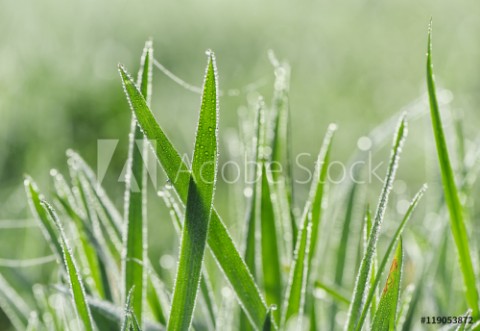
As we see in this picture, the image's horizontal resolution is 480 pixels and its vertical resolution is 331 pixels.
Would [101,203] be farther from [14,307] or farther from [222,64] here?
[222,64]

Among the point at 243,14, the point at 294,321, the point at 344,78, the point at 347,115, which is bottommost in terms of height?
the point at 294,321

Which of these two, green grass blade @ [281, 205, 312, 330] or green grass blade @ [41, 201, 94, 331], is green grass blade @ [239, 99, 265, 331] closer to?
green grass blade @ [281, 205, 312, 330]

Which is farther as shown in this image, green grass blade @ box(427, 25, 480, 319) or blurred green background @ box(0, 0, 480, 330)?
blurred green background @ box(0, 0, 480, 330)

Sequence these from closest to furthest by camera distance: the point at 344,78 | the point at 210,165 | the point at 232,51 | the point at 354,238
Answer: the point at 210,165 < the point at 354,238 < the point at 344,78 < the point at 232,51

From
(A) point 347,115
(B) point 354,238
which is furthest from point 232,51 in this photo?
(B) point 354,238

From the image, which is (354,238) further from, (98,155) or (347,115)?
(347,115)

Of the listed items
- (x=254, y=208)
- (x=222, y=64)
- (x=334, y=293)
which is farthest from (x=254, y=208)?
(x=222, y=64)
